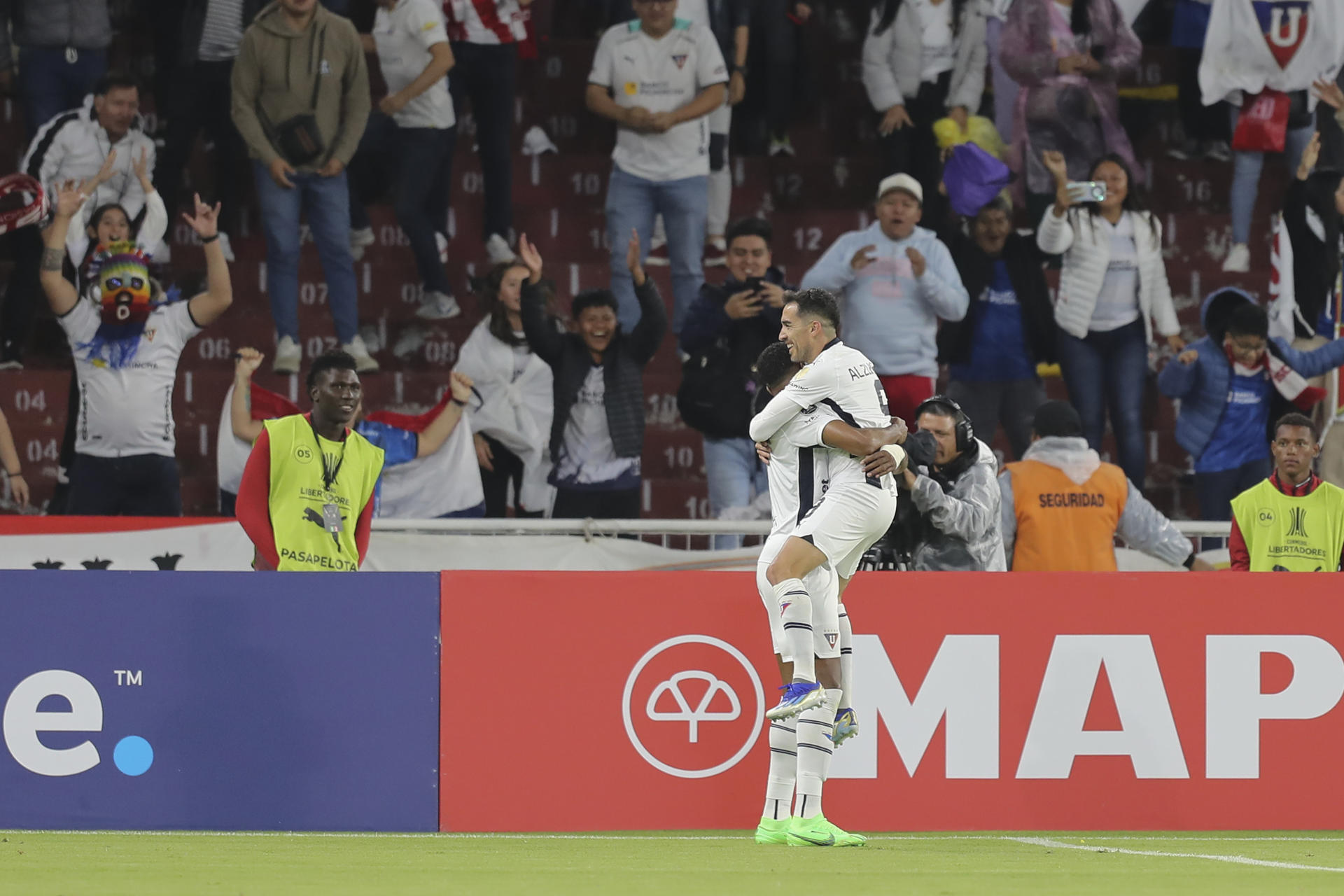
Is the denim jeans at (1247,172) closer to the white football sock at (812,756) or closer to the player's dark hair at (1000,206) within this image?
the player's dark hair at (1000,206)

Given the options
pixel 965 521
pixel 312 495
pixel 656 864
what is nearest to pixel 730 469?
pixel 965 521

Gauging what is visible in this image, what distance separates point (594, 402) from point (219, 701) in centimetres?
367

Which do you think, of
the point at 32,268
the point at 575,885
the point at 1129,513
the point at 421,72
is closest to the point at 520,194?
the point at 421,72

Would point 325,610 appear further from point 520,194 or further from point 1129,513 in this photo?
point 520,194

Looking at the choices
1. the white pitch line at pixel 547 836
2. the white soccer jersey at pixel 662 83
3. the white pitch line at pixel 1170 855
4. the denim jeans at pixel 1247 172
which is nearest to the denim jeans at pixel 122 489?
the white pitch line at pixel 547 836

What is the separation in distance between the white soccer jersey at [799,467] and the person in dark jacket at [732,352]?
10.5 feet

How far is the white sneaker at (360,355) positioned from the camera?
12.6 metres

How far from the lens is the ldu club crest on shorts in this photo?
44.4 ft

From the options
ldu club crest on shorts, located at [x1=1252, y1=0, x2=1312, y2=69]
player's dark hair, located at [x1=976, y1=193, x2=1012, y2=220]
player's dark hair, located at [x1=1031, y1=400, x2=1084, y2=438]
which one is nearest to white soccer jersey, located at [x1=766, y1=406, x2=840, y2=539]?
player's dark hair, located at [x1=1031, y1=400, x2=1084, y2=438]

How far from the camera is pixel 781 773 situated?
7.43 meters

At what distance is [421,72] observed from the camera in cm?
1318

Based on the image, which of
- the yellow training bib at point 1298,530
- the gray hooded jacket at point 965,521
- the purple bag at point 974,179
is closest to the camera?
the gray hooded jacket at point 965,521

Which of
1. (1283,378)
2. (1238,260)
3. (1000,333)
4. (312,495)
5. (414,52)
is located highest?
(414,52)

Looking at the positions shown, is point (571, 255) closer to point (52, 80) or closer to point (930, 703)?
point (52, 80)
